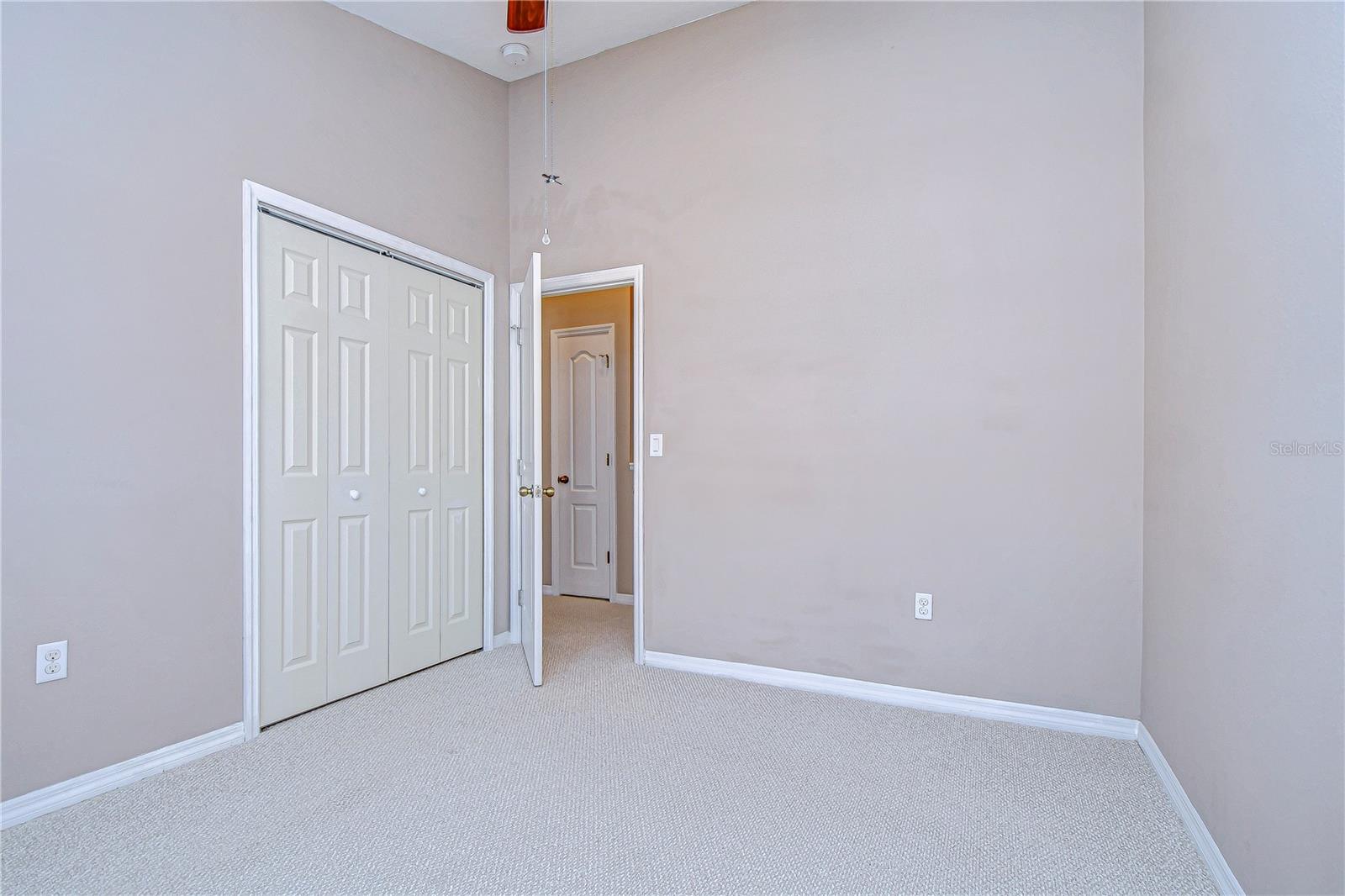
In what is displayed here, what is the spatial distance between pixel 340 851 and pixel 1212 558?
2.44 metres

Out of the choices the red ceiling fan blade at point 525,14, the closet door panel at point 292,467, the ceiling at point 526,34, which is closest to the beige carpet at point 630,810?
the closet door panel at point 292,467

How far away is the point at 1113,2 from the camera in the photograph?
2.61 metres

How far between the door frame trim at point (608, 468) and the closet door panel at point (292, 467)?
239 cm

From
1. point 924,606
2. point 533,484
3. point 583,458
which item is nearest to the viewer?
point 924,606

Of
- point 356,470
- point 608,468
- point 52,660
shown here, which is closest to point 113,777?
point 52,660

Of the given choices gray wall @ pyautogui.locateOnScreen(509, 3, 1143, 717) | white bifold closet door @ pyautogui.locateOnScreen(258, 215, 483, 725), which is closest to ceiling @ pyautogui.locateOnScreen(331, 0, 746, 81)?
gray wall @ pyautogui.locateOnScreen(509, 3, 1143, 717)

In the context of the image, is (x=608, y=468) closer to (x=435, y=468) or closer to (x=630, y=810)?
(x=435, y=468)

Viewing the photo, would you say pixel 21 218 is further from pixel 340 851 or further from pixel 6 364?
pixel 340 851

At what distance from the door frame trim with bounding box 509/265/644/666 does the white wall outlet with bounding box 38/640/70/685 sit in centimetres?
200

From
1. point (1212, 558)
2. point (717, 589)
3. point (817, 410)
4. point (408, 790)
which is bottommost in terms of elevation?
point (408, 790)

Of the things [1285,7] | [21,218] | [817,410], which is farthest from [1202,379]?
[21,218]

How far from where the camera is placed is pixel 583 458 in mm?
5234

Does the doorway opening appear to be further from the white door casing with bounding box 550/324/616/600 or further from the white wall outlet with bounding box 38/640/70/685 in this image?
the white wall outlet with bounding box 38/640/70/685

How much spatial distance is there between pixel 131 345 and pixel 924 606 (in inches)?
119
